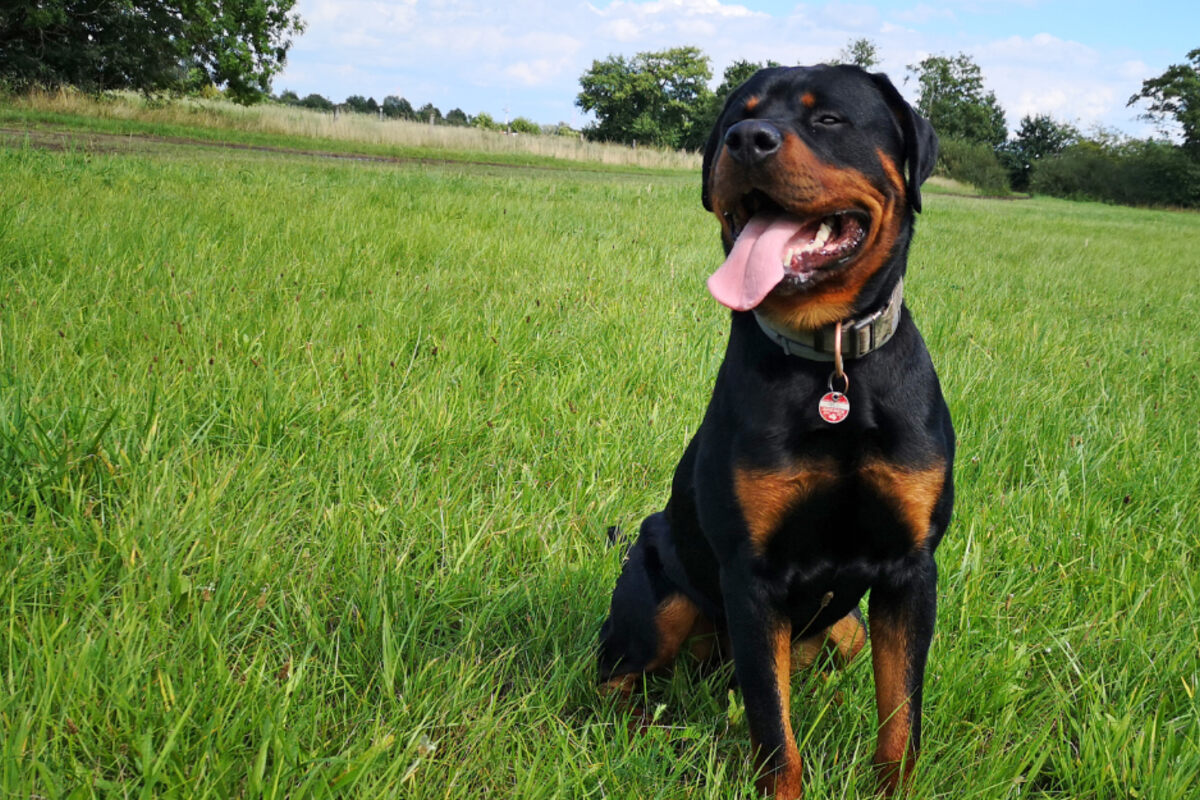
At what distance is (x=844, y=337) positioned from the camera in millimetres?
1835

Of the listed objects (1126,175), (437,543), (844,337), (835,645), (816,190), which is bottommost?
(835,645)

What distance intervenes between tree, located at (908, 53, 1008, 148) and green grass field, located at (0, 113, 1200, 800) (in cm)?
7700

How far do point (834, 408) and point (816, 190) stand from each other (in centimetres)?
48

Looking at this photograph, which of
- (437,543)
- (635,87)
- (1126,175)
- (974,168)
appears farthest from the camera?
(635,87)

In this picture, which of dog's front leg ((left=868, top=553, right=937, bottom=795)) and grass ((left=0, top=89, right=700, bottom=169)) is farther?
grass ((left=0, top=89, right=700, bottom=169))

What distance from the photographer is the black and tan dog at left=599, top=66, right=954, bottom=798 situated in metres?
1.75

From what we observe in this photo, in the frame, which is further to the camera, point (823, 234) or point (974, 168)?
point (974, 168)

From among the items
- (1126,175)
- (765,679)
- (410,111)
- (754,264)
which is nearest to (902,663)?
(765,679)

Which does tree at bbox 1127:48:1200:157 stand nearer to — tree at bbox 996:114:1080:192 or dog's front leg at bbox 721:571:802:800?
tree at bbox 996:114:1080:192

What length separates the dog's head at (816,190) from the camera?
1825 millimetres

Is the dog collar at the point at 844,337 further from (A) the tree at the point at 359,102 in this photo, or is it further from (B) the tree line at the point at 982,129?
(A) the tree at the point at 359,102

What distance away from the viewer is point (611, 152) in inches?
1289

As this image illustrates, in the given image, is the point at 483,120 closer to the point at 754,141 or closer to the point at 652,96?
the point at 652,96

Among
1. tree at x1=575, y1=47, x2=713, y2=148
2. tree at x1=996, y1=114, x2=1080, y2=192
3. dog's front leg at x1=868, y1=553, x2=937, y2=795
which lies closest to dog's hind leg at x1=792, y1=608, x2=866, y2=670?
dog's front leg at x1=868, y1=553, x2=937, y2=795
